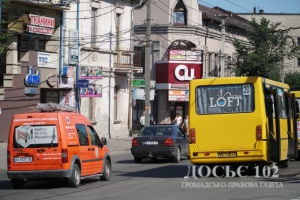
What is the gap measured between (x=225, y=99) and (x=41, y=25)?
61.0ft

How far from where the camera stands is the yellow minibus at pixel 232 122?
18.7m

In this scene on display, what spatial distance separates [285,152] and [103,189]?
23.1ft

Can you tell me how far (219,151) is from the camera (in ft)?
62.2

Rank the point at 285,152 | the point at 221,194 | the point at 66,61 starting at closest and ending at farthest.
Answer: the point at 221,194
the point at 285,152
the point at 66,61

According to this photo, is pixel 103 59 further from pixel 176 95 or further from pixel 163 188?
pixel 163 188

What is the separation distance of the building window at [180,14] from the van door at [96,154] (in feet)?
131

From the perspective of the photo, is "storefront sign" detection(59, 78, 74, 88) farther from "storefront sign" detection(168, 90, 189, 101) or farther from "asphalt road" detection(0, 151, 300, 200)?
"storefront sign" detection(168, 90, 189, 101)

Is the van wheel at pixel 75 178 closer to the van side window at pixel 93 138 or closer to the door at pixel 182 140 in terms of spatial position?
the van side window at pixel 93 138

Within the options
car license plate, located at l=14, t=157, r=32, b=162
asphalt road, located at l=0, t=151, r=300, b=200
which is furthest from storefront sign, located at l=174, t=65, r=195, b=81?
car license plate, located at l=14, t=157, r=32, b=162

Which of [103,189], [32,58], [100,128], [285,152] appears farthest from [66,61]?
[103,189]

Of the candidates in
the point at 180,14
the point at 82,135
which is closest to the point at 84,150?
the point at 82,135

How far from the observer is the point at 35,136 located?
16.6m

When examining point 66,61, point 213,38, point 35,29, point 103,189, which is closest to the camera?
point 103,189

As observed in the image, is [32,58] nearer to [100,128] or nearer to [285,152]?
[100,128]
